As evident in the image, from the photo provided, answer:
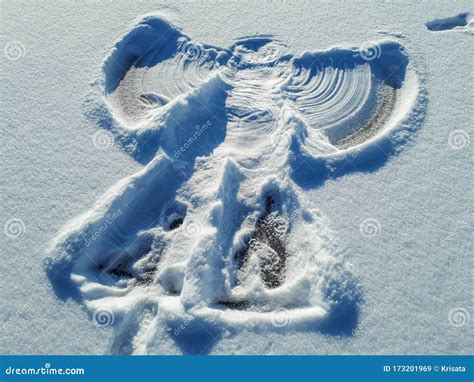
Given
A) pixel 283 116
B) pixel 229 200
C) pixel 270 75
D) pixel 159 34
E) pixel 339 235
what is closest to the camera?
pixel 339 235

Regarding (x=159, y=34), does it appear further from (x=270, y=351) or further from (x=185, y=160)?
(x=270, y=351)

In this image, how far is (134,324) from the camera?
361 centimetres

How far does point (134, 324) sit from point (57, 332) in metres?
0.59

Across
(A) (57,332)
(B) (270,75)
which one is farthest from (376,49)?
(A) (57,332)

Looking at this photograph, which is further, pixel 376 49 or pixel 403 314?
pixel 376 49

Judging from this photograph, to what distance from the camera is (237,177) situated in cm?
430

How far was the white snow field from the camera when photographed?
3531mm

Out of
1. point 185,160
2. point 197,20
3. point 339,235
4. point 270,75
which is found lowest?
point 339,235

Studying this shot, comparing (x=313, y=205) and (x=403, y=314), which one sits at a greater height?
(x=313, y=205)

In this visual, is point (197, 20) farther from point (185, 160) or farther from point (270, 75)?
point (185, 160)

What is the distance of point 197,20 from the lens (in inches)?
221

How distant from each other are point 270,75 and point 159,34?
59.4 inches

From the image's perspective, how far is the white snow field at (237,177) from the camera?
11.6 ft

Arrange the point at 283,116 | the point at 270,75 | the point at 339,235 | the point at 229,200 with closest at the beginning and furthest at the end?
the point at 339,235 < the point at 229,200 < the point at 283,116 < the point at 270,75
